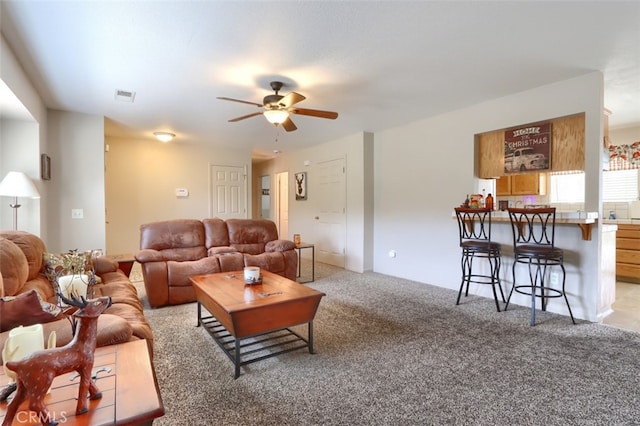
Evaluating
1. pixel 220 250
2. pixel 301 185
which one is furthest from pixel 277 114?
pixel 301 185

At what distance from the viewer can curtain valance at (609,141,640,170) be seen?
15.8ft

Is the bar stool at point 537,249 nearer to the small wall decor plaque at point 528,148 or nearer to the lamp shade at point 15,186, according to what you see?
the small wall decor plaque at point 528,148

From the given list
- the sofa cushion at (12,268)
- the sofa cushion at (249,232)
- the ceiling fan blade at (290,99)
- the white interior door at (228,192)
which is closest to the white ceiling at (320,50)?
the ceiling fan blade at (290,99)

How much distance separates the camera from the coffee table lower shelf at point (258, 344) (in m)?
2.32

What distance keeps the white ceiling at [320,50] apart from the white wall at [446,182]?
24 cm

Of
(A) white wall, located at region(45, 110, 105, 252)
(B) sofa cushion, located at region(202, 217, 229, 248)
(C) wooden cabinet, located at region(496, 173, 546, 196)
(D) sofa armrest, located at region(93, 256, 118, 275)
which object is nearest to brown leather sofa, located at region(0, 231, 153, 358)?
(D) sofa armrest, located at region(93, 256, 118, 275)

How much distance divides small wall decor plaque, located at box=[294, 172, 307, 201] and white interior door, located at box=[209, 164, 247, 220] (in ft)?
3.78

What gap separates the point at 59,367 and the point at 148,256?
3.00 m

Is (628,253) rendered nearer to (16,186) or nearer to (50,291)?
(50,291)

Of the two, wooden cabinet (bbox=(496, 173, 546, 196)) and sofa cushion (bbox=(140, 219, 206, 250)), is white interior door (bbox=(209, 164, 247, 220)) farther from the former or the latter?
wooden cabinet (bbox=(496, 173, 546, 196))

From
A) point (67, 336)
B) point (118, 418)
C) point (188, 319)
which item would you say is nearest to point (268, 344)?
point (188, 319)

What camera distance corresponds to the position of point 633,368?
87.7 inches

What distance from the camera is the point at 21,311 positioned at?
1391 millimetres

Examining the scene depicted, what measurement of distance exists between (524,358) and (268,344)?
1.99 metres
